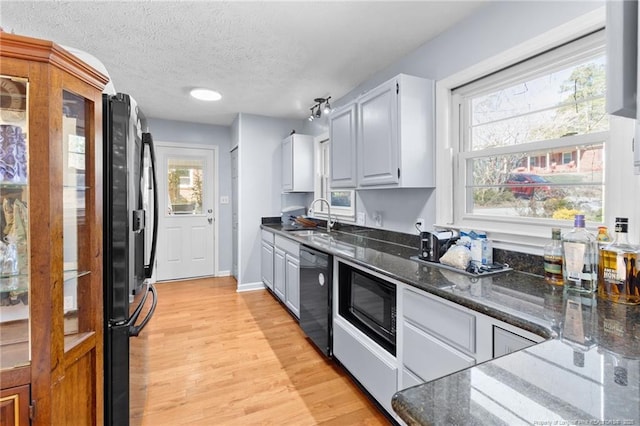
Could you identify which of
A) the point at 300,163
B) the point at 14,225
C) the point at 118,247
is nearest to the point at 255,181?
the point at 300,163

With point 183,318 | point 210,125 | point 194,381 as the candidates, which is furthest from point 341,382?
point 210,125

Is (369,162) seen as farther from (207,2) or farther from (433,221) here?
(207,2)

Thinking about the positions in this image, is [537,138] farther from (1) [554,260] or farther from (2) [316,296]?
(2) [316,296]

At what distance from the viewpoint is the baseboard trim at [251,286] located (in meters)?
4.18

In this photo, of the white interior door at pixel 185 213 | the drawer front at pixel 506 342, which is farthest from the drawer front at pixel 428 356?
the white interior door at pixel 185 213

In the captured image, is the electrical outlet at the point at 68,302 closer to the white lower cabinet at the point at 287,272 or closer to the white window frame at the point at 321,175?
the white lower cabinet at the point at 287,272

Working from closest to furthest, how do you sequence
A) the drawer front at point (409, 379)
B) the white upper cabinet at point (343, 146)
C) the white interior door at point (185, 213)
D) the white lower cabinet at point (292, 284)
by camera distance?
1. the drawer front at point (409, 379)
2. the white upper cabinet at point (343, 146)
3. the white lower cabinet at point (292, 284)
4. the white interior door at point (185, 213)

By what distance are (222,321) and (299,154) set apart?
2181mm

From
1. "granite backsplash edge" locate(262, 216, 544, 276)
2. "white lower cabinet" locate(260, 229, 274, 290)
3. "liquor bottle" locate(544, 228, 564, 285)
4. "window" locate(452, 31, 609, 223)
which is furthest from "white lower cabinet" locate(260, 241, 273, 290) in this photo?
"liquor bottle" locate(544, 228, 564, 285)

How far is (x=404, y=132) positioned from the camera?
2.09 m

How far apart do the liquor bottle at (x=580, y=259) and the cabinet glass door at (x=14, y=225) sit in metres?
2.01

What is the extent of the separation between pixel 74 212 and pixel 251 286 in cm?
319

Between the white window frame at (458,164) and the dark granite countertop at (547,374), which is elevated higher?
the white window frame at (458,164)

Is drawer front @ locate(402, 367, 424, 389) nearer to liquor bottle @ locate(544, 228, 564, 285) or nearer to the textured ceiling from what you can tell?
liquor bottle @ locate(544, 228, 564, 285)
